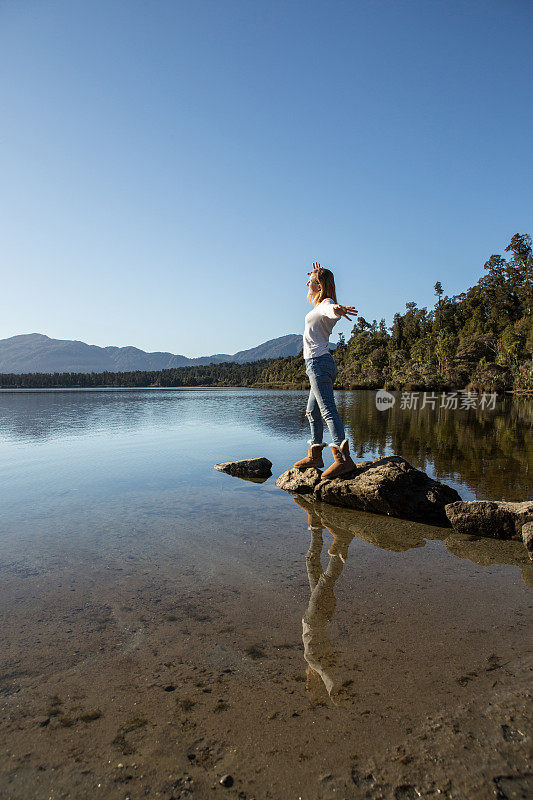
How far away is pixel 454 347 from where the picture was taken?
8969cm

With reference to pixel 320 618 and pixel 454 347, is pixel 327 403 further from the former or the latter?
pixel 454 347

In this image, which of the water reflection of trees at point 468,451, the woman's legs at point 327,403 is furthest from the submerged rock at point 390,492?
the water reflection of trees at point 468,451

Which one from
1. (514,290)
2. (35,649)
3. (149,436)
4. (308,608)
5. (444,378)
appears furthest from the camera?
(514,290)

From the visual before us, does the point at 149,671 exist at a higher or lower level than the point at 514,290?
lower

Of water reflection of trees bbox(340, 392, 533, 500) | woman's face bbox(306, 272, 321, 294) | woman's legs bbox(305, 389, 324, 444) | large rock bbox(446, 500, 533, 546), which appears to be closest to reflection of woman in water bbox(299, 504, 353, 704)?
large rock bbox(446, 500, 533, 546)

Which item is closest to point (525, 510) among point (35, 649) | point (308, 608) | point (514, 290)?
point (308, 608)

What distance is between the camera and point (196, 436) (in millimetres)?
12852

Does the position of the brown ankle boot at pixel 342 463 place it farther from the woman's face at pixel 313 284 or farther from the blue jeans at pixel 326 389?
the woman's face at pixel 313 284

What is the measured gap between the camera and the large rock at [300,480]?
20.0ft

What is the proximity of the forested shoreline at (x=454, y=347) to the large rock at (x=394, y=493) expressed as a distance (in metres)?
59.5

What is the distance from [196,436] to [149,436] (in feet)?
4.64

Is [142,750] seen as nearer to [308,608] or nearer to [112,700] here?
[112,700]

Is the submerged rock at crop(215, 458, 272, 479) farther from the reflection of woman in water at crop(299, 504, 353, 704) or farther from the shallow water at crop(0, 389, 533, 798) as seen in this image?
the reflection of woman in water at crop(299, 504, 353, 704)

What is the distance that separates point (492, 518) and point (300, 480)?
2.69m
